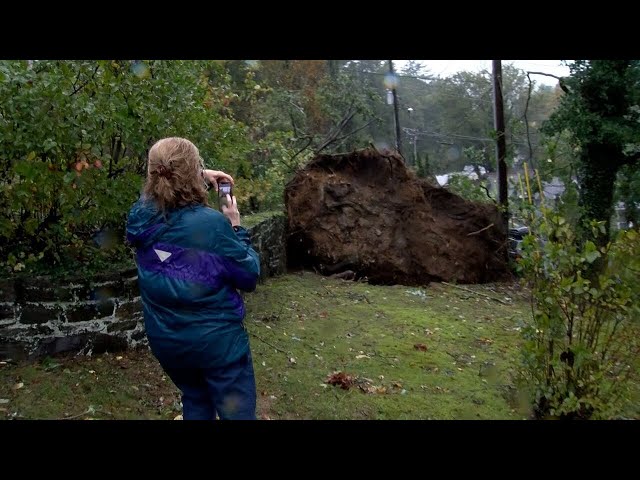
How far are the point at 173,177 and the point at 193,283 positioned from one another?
47 cm

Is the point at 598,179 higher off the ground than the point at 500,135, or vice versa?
the point at 500,135

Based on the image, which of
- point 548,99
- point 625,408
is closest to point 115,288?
point 625,408

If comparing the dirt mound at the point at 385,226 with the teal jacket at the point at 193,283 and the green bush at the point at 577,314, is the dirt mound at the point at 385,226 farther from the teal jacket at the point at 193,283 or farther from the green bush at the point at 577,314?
the teal jacket at the point at 193,283

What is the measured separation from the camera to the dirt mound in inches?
392

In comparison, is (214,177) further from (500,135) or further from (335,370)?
(500,135)

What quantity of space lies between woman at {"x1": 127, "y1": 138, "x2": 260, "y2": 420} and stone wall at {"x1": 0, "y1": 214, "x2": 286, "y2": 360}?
7.76 feet

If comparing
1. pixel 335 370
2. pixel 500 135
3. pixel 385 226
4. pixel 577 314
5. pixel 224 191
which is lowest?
pixel 335 370

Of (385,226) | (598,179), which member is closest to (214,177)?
(385,226)

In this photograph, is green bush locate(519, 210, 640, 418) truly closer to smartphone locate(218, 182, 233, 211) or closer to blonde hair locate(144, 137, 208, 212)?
smartphone locate(218, 182, 233, 211)

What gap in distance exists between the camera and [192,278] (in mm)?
2254

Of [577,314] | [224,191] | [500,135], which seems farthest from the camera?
[500,135]

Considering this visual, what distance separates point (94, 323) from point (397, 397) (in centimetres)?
261

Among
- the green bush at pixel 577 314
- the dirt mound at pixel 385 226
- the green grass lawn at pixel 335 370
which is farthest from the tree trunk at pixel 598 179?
the green bush at pixel 577 314
